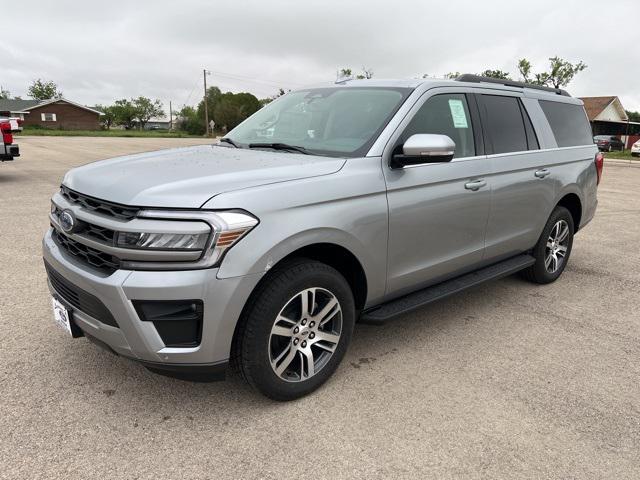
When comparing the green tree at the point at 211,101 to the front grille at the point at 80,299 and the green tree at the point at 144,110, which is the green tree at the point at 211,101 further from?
the front grille at the point at 80,299

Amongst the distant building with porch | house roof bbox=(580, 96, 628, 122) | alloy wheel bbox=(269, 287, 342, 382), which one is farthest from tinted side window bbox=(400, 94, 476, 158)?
house roof bbox=(580, 96, 628, 122)

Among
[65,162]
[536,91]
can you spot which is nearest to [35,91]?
[65,162]

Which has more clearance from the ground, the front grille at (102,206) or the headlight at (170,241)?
the front grille at (102,206)

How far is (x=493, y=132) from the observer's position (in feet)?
12.6

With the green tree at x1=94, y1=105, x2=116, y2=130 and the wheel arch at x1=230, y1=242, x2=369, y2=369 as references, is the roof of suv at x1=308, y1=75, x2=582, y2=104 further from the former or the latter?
the green tree at x1=94, y1=105, x2=116, y2=130

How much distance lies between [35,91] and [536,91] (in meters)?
108

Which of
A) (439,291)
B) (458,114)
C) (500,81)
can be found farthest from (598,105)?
(439,291)

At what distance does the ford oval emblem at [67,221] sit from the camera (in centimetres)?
256

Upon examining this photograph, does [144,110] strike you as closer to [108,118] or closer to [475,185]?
[108,118]

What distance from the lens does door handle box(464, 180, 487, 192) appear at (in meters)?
3.50

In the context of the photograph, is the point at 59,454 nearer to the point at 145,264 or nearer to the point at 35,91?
the point at 145,264

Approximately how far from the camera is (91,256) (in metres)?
2.48

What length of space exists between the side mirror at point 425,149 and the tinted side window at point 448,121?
210 millimetres

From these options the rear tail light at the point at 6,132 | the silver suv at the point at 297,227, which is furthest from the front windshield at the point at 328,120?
the rear tail light at the point at 6,132
